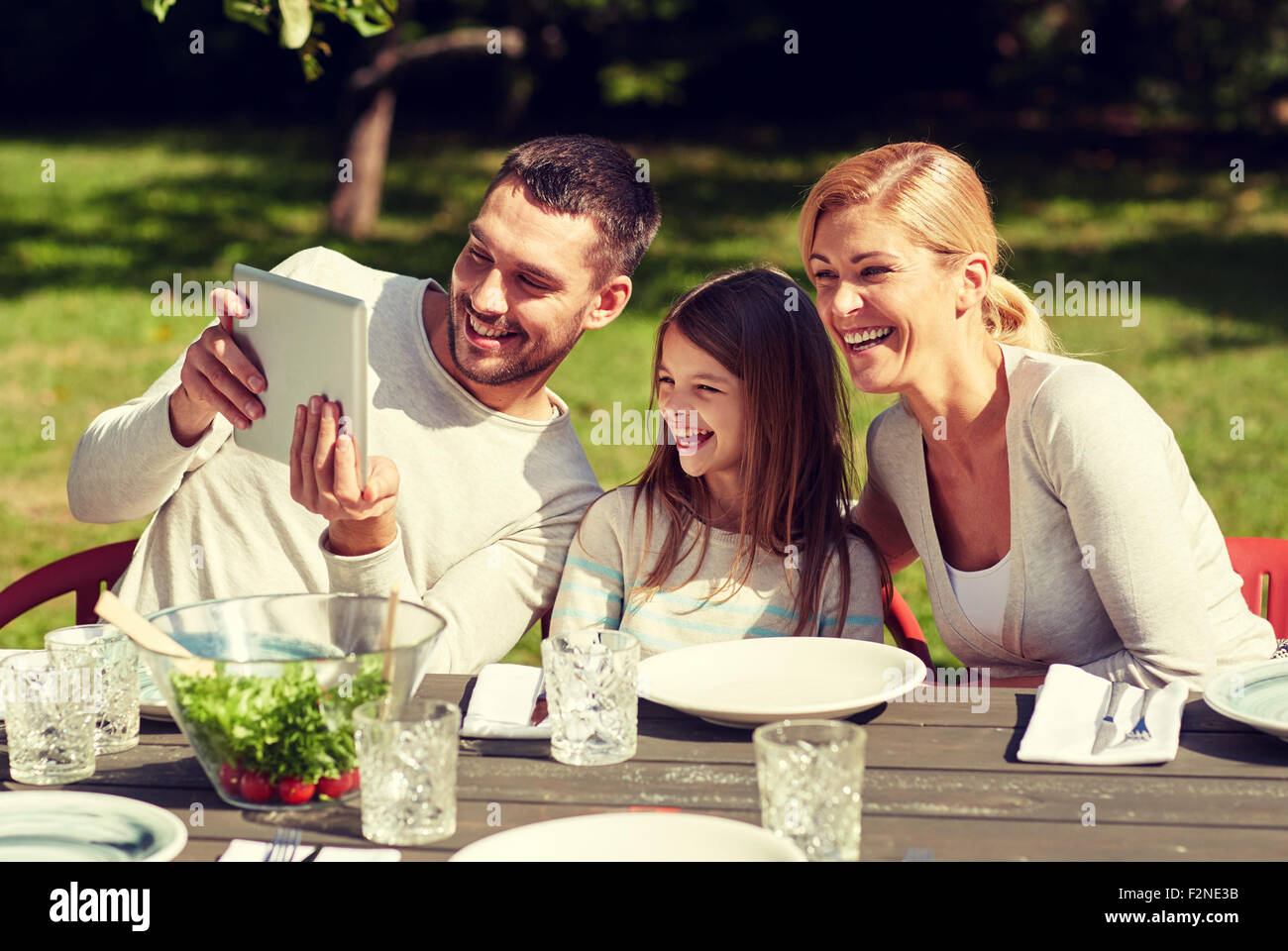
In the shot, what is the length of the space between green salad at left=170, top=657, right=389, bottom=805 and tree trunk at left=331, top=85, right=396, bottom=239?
393 inches

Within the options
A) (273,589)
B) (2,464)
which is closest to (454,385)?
(273,589)

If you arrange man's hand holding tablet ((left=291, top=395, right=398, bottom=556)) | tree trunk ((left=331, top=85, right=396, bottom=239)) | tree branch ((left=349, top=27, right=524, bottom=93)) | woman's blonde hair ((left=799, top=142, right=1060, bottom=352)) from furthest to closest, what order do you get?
tree trunk ((left=331, top=85, right=396, bottom=239)), tree branch ((left=349, top=27, right=524, bottom=93)), woman's blonde hair ((left=799, top=142, right=1060, bottom=352)), man's hand holding tablet ((left=291, top=395, right=398, bottom=556))

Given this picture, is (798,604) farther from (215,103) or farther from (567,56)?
(215,103)

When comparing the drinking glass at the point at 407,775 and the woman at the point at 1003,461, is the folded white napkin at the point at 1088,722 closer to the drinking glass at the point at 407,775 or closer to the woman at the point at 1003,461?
the woman at the point at 1003,461

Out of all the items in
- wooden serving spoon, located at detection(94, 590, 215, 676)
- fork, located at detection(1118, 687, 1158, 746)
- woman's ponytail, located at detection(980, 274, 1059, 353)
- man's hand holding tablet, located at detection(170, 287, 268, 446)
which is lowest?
fork, located at detection(1118, 687, 1158, 746)

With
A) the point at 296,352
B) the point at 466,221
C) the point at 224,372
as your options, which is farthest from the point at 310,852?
the point at 466,221

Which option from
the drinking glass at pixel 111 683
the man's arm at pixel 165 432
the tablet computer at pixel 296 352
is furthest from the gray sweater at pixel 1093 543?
the drinking glass at pixel 111 683

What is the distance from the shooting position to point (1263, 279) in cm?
1055

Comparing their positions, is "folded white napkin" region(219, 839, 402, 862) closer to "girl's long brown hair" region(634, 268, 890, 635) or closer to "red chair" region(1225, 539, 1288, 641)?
"girl's long brown hair" region(634, 268, 890, 635)

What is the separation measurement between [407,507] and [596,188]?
781 millimetres

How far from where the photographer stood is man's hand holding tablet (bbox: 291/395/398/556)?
2322 millimetres

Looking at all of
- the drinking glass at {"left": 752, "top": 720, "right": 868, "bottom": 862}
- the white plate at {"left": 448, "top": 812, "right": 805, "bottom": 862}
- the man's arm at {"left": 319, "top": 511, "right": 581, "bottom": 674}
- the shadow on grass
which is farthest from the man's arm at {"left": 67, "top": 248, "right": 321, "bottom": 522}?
the shadow on grass

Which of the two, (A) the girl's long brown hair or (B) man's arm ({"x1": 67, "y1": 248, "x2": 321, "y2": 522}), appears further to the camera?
(A) the girl's long brown hair

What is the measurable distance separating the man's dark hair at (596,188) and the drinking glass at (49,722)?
1429 millimetres
